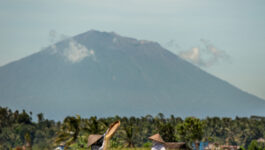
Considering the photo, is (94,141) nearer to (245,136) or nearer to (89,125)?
(89,125)

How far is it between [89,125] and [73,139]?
19.5 ft

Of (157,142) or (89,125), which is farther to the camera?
(89,125)

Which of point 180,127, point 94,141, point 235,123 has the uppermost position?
point 235,123

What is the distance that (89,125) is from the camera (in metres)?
73.6

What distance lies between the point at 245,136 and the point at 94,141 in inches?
5628

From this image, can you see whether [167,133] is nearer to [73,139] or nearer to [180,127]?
[180,127]

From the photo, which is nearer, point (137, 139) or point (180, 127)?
point (180, 127)

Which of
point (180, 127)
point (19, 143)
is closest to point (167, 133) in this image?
point (180, 127)

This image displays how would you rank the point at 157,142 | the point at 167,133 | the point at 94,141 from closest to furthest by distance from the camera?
1. the point at 94,141
2. the point at 157,142
3. the point at 167,133

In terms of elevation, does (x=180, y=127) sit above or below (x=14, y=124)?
below

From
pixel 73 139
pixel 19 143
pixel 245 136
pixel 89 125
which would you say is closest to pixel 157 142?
pixel 73 139

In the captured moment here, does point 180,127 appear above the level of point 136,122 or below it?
below

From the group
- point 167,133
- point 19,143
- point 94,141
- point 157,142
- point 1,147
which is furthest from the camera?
point 19,143

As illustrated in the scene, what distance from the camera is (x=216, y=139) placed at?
160 m
